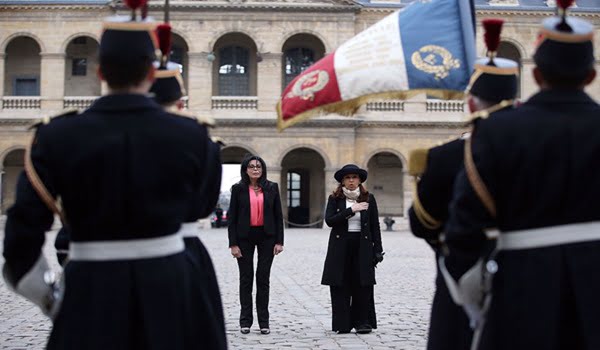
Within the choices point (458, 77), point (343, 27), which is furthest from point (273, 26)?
point (458, 77)

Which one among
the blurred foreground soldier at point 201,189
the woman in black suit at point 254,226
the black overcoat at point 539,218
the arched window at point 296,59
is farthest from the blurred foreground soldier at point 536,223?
the arched window at point 296,59

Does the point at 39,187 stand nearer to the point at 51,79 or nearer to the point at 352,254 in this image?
the point at 352,254

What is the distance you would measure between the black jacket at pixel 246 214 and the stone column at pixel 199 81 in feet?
95.0

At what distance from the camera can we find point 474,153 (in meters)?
4.00

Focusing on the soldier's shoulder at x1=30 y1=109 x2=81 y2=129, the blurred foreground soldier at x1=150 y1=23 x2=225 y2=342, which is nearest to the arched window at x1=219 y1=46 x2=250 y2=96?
the blurred foreground soldier at x1=150 y1=23 x2=225 y2=342

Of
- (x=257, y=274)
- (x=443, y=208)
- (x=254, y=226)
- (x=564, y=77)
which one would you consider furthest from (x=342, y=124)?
(x=564, y=77)

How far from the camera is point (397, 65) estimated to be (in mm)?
6125

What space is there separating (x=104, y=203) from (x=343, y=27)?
35.9m

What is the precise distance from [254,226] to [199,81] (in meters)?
29.4

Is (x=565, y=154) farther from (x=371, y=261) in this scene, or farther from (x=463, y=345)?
(x=371, y=261)

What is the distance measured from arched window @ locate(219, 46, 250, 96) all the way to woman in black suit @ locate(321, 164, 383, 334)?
3118 cm

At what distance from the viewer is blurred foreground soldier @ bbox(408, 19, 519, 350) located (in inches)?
193

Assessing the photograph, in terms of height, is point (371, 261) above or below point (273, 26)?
below

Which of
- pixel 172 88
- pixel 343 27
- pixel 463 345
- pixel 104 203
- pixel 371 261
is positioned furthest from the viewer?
pixel 343 27
